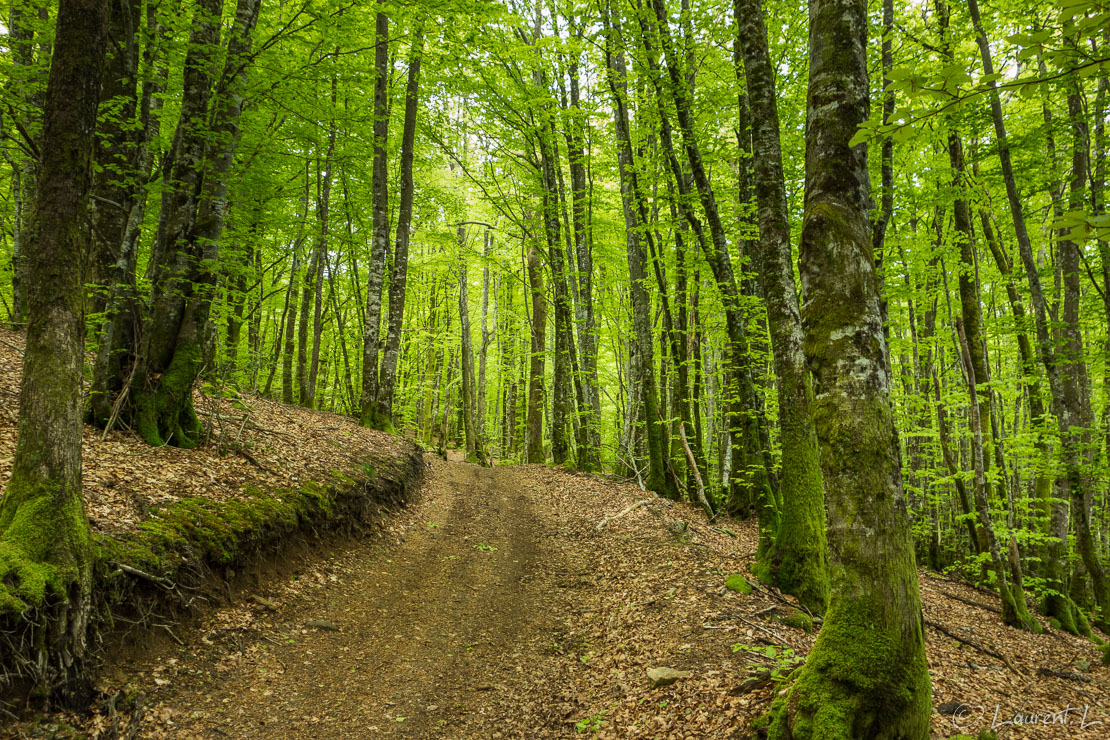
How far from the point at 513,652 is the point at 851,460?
4482mm

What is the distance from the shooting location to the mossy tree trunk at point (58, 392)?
3.65m

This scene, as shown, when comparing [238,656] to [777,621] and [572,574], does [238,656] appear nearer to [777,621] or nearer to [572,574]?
[572,574]

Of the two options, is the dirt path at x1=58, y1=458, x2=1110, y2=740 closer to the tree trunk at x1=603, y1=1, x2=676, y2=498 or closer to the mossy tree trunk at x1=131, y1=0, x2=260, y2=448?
the mossy tree trunk at x1=131, y1=0, x2=260, y2=448

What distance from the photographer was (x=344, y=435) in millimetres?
11742

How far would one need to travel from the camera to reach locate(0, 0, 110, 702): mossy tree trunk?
3650 mm

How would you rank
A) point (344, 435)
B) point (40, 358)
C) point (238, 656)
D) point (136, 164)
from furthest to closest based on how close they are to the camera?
point (344, 435)
point (136, 164)
point (238, 656)
point (40, 358)

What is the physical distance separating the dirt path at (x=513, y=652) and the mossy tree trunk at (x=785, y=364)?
49 cm

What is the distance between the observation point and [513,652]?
238 inches

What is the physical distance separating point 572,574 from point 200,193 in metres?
8.17

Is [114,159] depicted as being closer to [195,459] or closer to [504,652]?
[195,459]

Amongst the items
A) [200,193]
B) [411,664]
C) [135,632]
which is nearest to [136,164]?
[200,193]

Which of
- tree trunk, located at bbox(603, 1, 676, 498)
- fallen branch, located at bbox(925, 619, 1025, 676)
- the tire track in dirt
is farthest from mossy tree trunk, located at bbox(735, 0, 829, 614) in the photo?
tree trunk, located at bbox(603, 1, 676, 498)

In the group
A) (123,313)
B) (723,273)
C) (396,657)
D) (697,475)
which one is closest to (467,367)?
(697,475)

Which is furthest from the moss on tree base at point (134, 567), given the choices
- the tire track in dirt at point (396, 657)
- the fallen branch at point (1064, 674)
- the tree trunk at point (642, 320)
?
the fallen branch at point (1064, 674)
